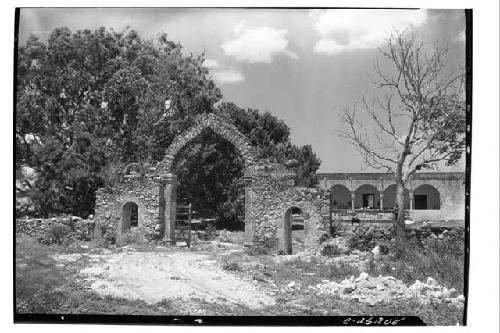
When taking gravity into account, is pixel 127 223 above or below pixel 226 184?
below

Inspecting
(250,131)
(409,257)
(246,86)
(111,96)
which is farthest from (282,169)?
(111,96)

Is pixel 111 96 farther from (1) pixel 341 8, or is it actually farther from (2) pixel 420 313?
(2) pixel 420 313

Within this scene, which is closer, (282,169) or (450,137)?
(450,137)

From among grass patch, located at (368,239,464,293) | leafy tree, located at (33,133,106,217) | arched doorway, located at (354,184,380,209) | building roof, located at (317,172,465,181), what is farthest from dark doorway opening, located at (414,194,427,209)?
leafy tree, located at (33,133,106,217)

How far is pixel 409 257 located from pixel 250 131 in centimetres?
396

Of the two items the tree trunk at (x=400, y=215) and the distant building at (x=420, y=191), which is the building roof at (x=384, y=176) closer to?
the distant building at (x=420, y=191)

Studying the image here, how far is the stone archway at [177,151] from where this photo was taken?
11.4 m

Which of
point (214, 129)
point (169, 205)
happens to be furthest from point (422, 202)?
point (169, 205)

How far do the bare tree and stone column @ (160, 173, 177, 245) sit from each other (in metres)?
3.77

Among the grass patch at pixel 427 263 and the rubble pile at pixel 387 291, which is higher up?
the grass patch at pixel 427 263

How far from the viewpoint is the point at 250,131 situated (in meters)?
11.4

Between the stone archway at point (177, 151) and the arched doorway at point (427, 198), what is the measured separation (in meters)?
3.49

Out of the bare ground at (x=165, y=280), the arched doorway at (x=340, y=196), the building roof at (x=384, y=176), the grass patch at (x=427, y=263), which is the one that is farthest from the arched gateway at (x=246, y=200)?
the grass patch at (x=427, y=263)

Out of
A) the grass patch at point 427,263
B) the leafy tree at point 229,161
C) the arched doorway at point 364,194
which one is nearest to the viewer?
the grass patch at point 427,263
